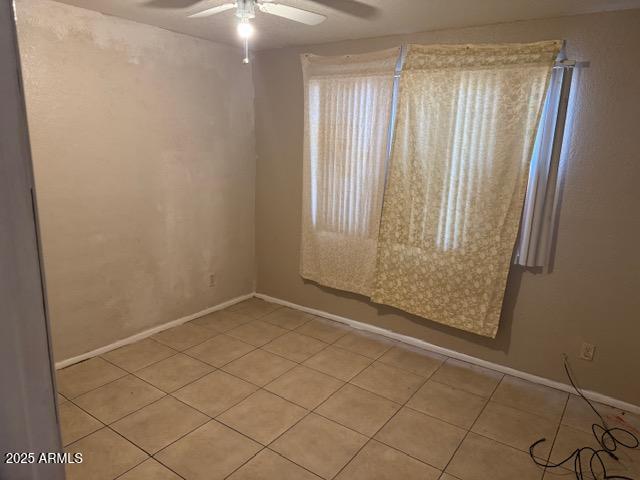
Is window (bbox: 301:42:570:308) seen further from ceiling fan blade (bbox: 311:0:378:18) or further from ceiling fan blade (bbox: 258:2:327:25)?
ceiling fan blade (bbox: 258:2:327:25)

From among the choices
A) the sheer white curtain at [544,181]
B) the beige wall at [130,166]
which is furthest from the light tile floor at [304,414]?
the sheer white curtain at [544,181]

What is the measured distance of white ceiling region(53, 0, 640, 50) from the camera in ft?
7.68

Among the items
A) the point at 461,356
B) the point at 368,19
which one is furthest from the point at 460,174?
the point at 461,356

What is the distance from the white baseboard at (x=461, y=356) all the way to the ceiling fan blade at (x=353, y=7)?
2366mm

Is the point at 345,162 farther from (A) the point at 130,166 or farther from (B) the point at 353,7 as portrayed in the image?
(A) the point at 130,166

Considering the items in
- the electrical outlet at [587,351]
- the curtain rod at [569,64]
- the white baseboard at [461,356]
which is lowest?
the white baseboard at [461,356]

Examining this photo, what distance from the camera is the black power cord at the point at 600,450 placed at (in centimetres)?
214

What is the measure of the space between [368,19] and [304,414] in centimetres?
249

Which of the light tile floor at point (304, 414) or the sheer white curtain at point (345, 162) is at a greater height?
the sheer white curtain at point (345, 162)

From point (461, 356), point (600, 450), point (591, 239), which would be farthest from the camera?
point (461, 356)

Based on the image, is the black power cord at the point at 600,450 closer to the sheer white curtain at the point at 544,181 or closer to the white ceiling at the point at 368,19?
the sheer white curtain at the point at 544,181

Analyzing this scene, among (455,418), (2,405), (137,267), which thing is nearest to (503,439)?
(455,418)

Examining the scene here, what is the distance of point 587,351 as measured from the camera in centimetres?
272

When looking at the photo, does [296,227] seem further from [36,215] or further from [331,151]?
[36,215]
